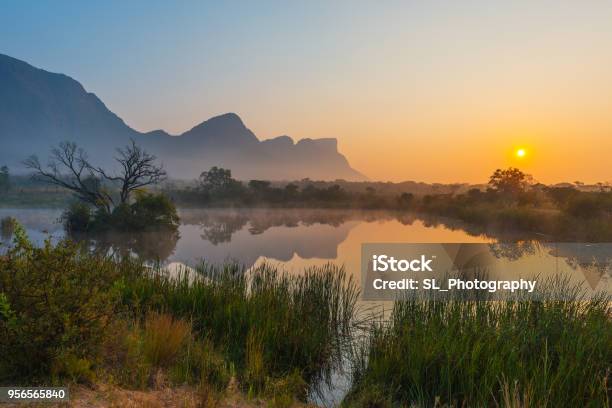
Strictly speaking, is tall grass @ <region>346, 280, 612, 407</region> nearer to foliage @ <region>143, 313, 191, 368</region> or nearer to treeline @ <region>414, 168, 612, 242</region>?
foliage @ <region>143, 313, 191, 368</region>

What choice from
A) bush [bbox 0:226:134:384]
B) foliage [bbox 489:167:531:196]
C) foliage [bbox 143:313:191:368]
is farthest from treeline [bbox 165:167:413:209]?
bush [bbox 0:226:134:384]

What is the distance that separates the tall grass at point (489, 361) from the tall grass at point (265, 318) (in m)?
0.93

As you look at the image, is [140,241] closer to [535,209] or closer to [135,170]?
[135,170]

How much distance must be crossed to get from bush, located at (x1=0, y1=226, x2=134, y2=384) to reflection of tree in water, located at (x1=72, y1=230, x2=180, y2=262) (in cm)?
1878

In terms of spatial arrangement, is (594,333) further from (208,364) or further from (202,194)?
(202,194)

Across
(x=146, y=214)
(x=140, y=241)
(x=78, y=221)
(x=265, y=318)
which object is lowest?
(x=140, y=241)

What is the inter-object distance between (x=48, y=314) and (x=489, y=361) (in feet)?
16.9

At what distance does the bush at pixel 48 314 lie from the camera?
494cm

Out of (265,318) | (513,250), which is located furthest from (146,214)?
(265,318)

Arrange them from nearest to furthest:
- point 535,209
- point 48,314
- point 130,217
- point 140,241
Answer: point 48,314
point 140,241
point 130,217
point 535,209

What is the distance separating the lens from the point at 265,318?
26.4ft

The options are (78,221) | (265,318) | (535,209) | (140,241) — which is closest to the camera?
(265,318)

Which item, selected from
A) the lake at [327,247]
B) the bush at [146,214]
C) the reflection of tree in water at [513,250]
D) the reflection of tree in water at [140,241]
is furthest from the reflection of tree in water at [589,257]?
the bush at [146,214]

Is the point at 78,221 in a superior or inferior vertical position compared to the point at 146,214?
inferior
